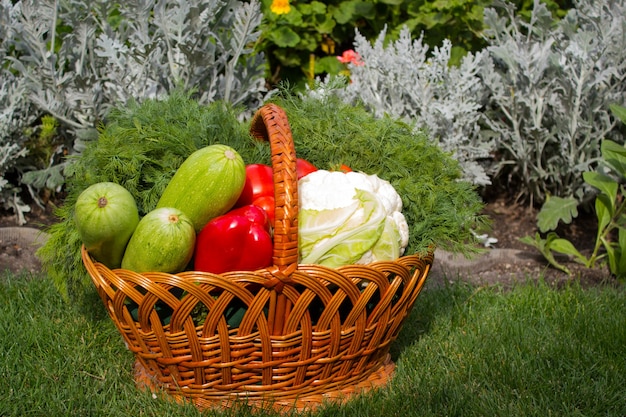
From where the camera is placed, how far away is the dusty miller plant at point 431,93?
3820 millimetres

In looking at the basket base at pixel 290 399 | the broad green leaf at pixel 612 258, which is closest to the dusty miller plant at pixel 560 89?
the broad green leaf at pixel 612 258

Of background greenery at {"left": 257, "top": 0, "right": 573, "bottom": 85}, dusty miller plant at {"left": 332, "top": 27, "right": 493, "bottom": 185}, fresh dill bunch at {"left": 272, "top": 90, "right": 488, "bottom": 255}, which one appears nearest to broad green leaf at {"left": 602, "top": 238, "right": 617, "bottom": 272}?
dusty miller plant at {"left": 332, "top": 27, "right": 493, "bottom": 185}

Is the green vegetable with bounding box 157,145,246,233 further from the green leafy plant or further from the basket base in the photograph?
the green leafy plant

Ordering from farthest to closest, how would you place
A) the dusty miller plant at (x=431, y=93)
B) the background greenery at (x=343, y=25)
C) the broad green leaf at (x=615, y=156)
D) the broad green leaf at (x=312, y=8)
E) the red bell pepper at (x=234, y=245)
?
the broad green leaf at (x=312, y=8), the background greenery at (x=343, y=25), the dusty miller plant at (x=431, y=93), the broad green leaf at (x=615, y=156), the red bell pepper at (x=234, y=245)

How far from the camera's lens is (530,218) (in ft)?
13.9

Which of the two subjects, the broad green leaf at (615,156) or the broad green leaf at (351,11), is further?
the broad green leaf at (351,11)

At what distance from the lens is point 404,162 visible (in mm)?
2570

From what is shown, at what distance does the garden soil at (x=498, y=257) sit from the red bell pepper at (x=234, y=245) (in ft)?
4.75

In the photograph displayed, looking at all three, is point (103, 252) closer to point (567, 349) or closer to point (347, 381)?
point (347, 381)

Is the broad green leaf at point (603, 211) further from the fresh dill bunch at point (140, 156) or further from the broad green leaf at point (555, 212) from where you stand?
the fresh dill bunch at point (140, 156)

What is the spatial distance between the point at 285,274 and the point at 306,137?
837 millimetres

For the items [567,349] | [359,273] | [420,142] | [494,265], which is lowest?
[494,265]

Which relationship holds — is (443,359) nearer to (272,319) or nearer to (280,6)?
(272,319)

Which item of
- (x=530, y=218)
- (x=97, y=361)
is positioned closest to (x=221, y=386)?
A: (x=97, y=361)
